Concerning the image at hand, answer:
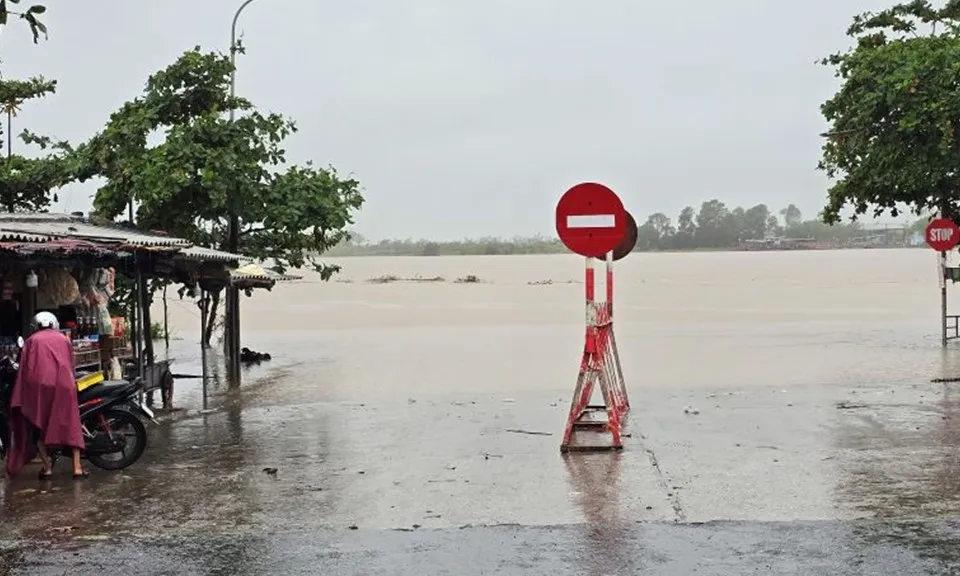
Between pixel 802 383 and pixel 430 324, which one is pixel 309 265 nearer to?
pixel 802 383

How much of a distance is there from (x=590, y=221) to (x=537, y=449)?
2.13 metres

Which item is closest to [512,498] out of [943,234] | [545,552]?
[545,552]

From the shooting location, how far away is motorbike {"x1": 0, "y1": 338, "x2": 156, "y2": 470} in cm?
876

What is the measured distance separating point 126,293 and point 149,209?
132 inches

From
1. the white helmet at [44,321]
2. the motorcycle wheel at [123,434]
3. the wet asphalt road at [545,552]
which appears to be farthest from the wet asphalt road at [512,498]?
the white helmet at [44,321]

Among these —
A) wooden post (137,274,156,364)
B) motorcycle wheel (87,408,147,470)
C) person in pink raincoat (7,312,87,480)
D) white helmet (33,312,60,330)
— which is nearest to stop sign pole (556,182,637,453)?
motorcycle wheel (87,408,147,470)

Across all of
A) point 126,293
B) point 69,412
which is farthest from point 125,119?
point 69,412

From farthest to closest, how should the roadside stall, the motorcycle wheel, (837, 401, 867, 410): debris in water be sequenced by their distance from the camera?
1. (837, 401, 867, 410): debris in water
2. the roadside stall
3. the motorcycle wheel

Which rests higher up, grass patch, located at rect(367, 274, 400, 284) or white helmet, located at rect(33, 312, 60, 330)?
white helmet, located at rect(33, 312, 60, 330)

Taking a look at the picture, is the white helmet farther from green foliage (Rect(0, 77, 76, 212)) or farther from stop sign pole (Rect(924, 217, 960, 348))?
stop sign pole (Rect(924, 217, 960, 348))

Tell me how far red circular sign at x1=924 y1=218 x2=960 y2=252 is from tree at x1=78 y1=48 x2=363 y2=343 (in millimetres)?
10890

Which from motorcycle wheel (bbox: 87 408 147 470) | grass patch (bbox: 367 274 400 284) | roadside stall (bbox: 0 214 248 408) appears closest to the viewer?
motorcycle wheel (bbox: 87 408 147 470)

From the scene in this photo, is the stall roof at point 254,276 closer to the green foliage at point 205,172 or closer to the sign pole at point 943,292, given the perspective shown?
the green foliage at point 205,172

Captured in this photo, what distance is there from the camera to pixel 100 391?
891 cm
